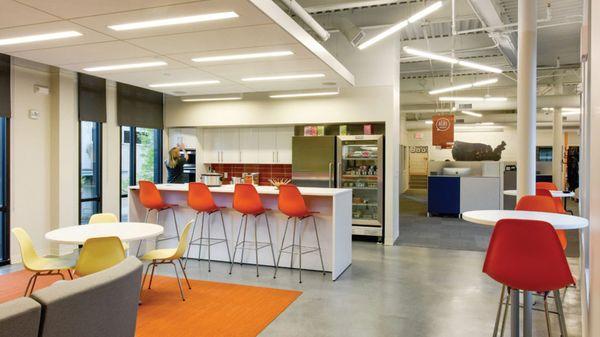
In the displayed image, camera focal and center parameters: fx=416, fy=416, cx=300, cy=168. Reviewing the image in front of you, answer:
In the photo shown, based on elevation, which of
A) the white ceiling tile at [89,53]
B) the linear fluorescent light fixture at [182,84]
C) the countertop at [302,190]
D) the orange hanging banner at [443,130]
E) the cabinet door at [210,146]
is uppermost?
the linear fluorescent light fixture at [182,84]

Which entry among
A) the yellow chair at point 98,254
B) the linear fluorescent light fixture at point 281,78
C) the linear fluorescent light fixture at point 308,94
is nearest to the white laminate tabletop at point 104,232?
the yellow chair at point 98,254

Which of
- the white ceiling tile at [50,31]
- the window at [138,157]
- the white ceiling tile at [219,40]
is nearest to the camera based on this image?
the white ceiling tile at [50,31]

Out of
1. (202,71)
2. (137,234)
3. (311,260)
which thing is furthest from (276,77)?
(137,234)

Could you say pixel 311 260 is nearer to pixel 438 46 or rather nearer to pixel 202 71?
pixel 202 71

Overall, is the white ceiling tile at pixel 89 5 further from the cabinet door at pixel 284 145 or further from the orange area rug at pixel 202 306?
the cabinet door at pixel 284 145

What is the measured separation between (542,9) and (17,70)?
752cm

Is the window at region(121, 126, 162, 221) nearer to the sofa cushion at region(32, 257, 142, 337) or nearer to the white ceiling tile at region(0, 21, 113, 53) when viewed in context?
the white ceiling tile at region(0, 21, 113, 53)

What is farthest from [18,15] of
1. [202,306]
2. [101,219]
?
[202,306]

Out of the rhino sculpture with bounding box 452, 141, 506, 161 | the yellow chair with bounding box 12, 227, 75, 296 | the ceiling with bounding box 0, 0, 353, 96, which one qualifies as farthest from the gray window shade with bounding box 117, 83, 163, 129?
the rhino sculpture with bounding box 452, 141, 506, 161

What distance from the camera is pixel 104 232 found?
381cm

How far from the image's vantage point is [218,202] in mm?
5980

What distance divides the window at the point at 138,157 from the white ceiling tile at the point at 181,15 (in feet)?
13.3

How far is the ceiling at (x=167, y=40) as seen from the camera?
343cm

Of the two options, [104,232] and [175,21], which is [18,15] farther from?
[104,232]
